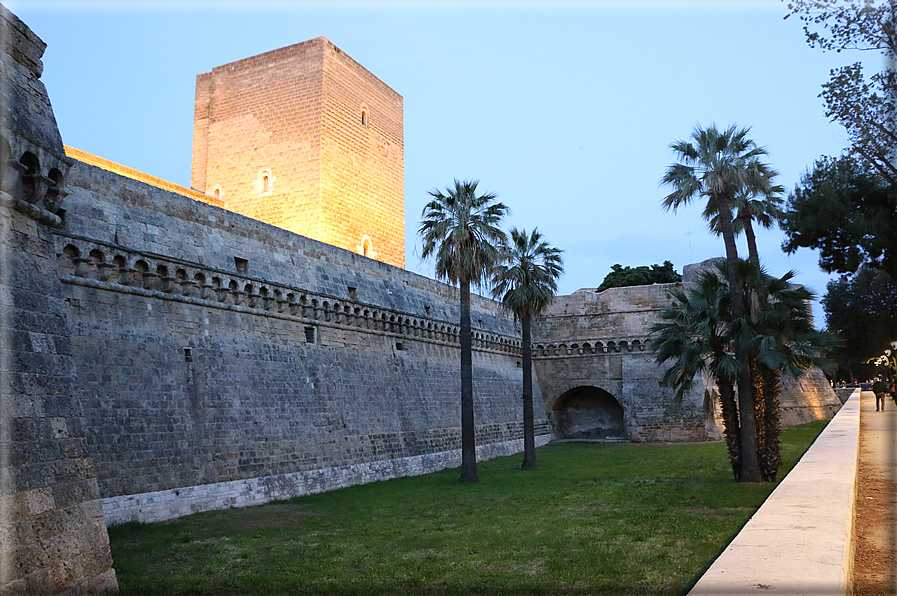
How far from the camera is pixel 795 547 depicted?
436 centimetres

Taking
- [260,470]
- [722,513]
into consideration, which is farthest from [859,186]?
[260,470]

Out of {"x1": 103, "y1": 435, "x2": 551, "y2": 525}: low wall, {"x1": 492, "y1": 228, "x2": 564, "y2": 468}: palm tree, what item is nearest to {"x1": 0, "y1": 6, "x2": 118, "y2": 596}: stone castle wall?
{"x1": 103, "y1": 435, "x2": 551, "y2": 525}: low wall

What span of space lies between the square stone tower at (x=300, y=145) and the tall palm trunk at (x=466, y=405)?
9.91 metres

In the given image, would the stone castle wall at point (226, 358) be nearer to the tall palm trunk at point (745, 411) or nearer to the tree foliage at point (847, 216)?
the tall palm trunk at point (745, 411)

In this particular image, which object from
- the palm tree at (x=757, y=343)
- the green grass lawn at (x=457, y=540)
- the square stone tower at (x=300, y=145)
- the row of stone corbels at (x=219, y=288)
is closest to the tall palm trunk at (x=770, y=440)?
the palm tree at (x=757, y=343)

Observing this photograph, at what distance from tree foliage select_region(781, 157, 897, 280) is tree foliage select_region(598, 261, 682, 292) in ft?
104

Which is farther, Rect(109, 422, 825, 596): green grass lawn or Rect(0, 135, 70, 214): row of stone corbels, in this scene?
Rect(109, 422, 825, 596): green grass lawn

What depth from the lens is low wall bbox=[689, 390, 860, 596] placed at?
11.6 feet

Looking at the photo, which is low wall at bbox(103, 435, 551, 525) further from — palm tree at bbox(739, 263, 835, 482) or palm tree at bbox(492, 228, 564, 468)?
palm tree at bbox(739, 263, 835, 482)

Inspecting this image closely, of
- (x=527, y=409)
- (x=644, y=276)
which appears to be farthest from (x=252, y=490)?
(x=644, y=276)

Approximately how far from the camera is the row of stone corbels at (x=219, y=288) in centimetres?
1167

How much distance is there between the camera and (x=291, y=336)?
16.4 m

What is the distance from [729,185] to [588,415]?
749 inches

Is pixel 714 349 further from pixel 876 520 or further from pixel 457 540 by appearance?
pixel 457 540
